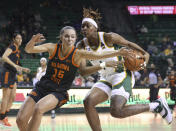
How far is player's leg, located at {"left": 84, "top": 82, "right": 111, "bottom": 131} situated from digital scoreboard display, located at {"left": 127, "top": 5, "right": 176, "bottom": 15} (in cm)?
1686

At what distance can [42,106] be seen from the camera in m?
4.76

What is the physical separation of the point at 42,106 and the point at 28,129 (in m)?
0.35

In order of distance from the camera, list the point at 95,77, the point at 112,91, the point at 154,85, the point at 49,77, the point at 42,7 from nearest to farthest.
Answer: the point at 49,77 < the point at 112,91 < the point at 154,85 < the point at 95,77 < the point at 42,7

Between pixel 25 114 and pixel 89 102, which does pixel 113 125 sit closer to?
pixel 89 102

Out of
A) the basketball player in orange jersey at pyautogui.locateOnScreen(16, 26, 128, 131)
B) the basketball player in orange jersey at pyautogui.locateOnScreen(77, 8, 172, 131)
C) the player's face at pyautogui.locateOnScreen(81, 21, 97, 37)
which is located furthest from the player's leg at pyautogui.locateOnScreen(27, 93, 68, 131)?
the player's face at pyautogui.locateOnScreen(81, 21, 97, 37)

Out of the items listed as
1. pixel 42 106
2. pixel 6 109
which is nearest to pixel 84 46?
pixel 42 106

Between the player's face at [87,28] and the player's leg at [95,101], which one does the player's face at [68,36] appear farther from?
the player's leg at [95,101]

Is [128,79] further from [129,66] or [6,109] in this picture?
[6,109]

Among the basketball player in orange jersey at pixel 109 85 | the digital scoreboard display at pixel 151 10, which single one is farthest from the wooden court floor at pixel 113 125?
the digital scoreboard display at pixel 151 10

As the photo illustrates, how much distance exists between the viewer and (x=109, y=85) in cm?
604

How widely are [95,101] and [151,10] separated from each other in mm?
17360

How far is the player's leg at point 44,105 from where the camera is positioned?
4.72 metres

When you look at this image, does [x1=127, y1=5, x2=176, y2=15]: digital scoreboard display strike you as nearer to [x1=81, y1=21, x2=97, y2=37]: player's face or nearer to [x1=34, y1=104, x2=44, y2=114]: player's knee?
[x1=81, y1=21, x2=97, y2=37]: player's face

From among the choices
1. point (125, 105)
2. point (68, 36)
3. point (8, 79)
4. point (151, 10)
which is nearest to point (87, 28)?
point (68, 36)
